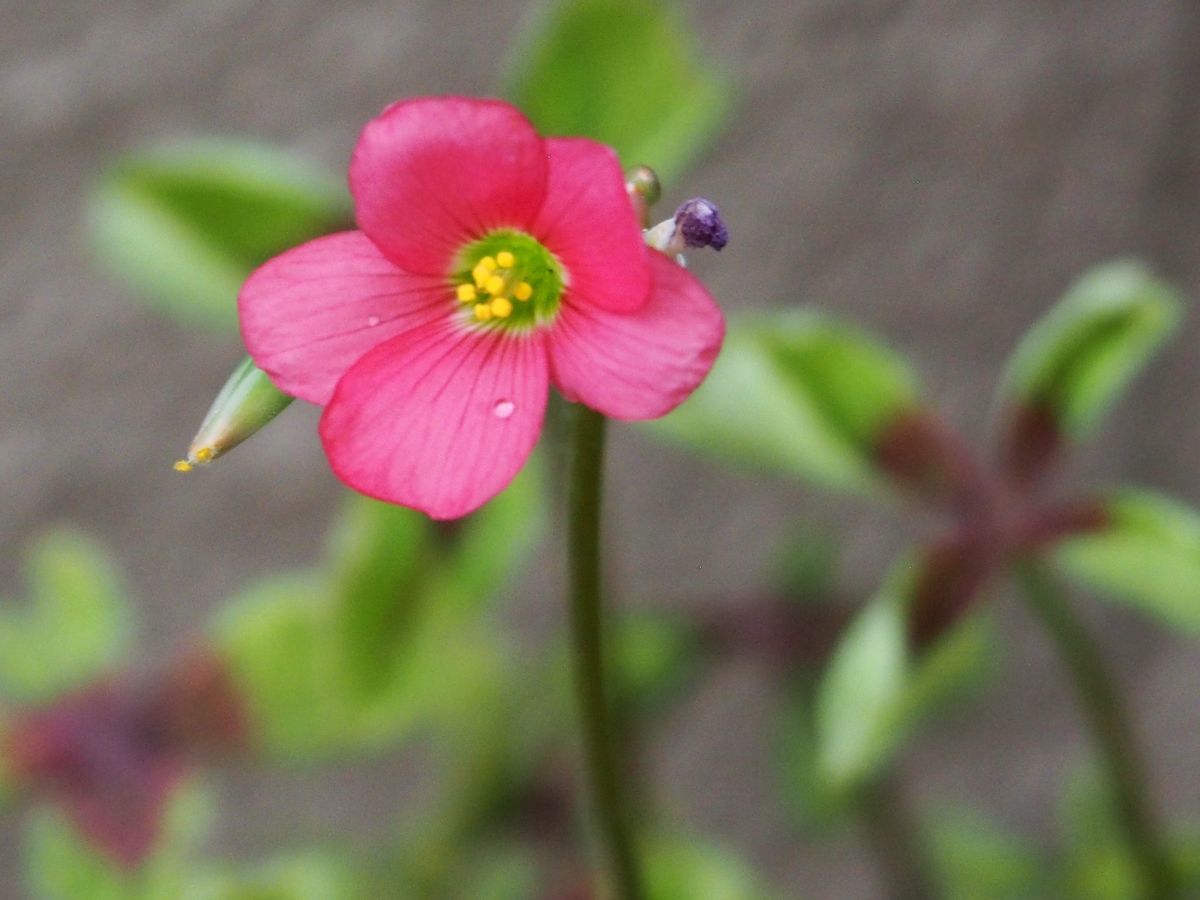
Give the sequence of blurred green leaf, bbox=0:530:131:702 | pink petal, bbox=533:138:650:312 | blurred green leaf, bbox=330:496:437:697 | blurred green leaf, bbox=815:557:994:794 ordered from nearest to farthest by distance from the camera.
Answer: pink petal, bbox=533:138:650:312
blurred green leaf, bbox=815:557:994:794
blurred green leaf, bbox=330:496:437:697
blurred green leaf, bbox=0:530:131:702

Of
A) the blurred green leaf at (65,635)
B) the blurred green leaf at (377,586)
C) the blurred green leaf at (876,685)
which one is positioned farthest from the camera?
the blurred green leaf at (65,635)

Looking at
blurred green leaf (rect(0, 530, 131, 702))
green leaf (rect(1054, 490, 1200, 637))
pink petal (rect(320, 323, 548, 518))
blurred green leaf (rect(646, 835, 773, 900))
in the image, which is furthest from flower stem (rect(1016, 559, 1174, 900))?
blurred green leaf (rect(0, 530, 131, 702))

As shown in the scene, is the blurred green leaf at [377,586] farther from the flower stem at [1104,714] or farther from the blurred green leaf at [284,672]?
the flower stem at [1104,714]

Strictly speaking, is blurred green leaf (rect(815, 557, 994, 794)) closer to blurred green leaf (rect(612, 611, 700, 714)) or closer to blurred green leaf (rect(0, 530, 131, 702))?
blurred green leaf (rect(612, 611, 700, 714))

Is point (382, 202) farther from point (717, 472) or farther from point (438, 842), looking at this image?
point (717, 472)

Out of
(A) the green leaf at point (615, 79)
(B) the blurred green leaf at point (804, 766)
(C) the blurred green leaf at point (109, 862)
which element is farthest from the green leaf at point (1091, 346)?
(C) the blurred green leaf at point (109, 862)

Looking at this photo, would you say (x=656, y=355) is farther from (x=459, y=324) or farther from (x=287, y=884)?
(x=287, y=884)

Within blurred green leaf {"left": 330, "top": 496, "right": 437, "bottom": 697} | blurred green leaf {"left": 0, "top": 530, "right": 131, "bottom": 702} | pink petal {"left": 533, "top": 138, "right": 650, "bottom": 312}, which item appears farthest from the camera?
blurred green leaf {"left": 0, "top": 530, "right": 131, "bottom": 702}
